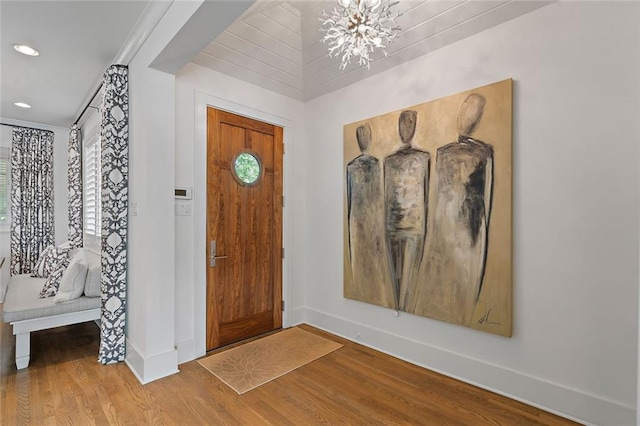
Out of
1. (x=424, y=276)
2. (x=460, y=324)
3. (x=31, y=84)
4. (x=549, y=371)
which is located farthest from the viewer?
(x=31, y=84)

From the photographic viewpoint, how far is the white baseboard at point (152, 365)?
2.39 metres

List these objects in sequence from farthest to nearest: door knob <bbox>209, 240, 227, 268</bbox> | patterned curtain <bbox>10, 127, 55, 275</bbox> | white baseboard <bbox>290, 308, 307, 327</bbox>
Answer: patterned curtain <bbox>10, 127, 55, 275</bbox>, white baseboard <bbox>290, 308, 307, 327</bbox>, door knob <bbox>209, 240, 227, 268</bbox>

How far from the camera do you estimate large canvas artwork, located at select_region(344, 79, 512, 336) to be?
2.26 m

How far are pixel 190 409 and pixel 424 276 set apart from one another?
2.05m

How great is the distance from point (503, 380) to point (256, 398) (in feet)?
5.98

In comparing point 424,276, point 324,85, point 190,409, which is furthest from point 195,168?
point 424,276

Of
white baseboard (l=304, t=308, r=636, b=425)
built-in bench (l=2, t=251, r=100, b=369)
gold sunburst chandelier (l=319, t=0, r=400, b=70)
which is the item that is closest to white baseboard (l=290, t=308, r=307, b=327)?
white baseboard (l=304, t=308, r=636, b=425)

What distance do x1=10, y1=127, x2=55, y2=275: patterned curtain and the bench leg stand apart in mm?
2852

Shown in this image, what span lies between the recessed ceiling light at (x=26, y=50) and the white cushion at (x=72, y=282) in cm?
195

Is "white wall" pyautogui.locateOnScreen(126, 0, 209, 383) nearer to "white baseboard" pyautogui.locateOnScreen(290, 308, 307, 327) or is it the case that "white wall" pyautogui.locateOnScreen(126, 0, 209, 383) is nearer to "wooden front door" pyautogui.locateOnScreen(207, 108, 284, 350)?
"wooden front door" pyautogui.locateOnScreen(207, 108, 284, 350)

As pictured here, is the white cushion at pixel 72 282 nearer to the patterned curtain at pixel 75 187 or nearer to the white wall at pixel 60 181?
the patterned curtain at pixel 75 187

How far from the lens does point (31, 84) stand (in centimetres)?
337

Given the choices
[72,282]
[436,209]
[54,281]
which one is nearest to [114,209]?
[72,282]

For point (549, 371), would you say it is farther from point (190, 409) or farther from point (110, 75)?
point (110, 75)
